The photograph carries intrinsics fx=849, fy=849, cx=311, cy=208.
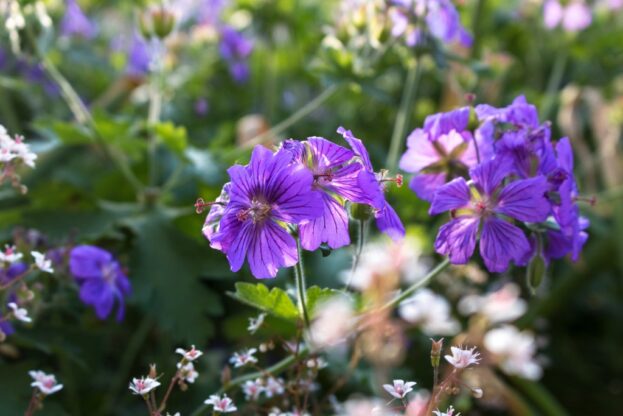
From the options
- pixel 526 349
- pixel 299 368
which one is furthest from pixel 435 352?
pixel 526 349

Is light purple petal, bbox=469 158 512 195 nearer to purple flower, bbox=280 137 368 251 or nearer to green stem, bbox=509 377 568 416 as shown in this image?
purple flower, bbox=280 137 368 251

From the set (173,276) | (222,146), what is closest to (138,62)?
(222,146)

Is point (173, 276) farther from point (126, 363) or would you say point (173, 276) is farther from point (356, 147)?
point (356, 147)

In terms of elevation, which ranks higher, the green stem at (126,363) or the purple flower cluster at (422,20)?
the purple flower cluster at (422,20)

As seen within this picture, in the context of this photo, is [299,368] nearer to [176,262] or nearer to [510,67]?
[176,262]

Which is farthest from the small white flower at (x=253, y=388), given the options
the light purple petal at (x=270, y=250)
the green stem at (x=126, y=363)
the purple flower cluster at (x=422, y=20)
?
the purple flower cluster at (x=422, y=20)

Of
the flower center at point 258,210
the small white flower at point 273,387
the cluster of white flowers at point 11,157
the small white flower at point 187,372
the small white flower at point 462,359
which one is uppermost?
the cluster of white flowers at point 11,157

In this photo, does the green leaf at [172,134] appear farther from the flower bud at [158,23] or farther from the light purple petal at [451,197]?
the light purple petal at [451,197]
